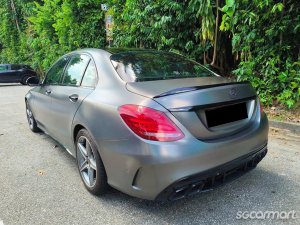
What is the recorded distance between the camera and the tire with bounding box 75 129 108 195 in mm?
2797

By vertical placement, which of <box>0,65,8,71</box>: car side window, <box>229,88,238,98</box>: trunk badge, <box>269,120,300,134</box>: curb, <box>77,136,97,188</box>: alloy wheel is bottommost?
<box>0,65,8,71</box>: car side window

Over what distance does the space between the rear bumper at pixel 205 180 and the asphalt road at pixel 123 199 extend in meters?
0.30

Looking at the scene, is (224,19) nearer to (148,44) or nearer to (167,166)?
(148,44)

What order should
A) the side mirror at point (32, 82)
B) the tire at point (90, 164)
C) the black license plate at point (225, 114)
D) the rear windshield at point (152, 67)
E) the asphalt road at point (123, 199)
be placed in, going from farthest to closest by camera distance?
the side mirror at point (32, 82), the rear windshield at point (152, 67), the tire at point (90, 164), the asphalt road at point (123, 199), the black license plate at point (225, 114)

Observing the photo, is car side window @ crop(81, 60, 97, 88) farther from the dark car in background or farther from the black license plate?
the dark car in background

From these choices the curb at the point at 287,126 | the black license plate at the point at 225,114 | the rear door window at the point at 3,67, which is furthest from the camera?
the rear door window at the point at 3,67

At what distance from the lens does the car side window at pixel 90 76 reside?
312 cm

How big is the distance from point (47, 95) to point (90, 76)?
4.02 ft

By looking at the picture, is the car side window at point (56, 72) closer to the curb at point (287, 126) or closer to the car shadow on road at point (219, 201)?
the car shadow on road at point (219, 201)

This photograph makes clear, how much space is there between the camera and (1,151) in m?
4.57

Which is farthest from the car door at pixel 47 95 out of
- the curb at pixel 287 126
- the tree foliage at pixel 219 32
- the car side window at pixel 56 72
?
the curb at pixel 287 126

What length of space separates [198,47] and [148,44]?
1.69 meters

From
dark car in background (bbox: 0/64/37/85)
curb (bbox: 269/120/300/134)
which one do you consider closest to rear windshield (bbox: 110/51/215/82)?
curb (bbox: 269/120/300/134)

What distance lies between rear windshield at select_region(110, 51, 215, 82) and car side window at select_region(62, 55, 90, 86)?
1.39 feet
